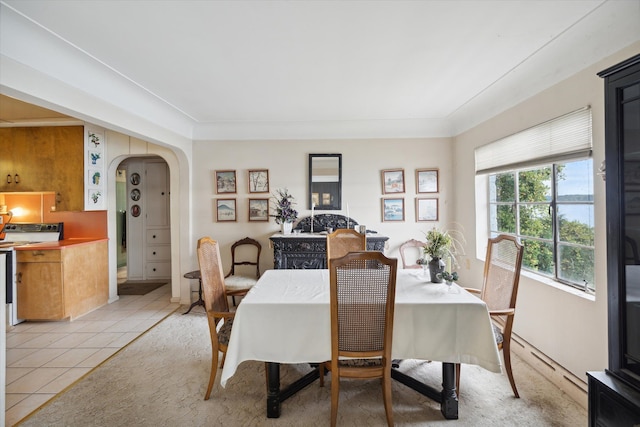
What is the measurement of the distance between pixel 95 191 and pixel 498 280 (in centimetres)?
506

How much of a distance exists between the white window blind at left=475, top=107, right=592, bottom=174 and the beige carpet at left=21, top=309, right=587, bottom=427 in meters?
1.84

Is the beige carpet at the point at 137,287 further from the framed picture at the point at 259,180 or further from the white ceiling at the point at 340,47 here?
the white ceiling at the point at 340,47

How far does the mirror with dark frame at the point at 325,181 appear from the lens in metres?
4.11

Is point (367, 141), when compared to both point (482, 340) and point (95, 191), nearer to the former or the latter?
point (482, 340)

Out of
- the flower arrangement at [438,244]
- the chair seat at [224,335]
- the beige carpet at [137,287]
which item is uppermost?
the flower arrangement at [438,244]

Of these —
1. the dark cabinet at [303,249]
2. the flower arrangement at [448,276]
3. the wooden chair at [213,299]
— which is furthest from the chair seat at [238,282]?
the flower arrangement at [448,276]

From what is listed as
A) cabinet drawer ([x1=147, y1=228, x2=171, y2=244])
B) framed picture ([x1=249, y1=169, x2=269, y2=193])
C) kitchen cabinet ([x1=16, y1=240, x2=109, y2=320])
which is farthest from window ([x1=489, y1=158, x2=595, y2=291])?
cabinet drawer ([x1=147, y1=228, x2=171, y2=244])

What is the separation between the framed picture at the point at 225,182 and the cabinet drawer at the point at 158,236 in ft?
6.81

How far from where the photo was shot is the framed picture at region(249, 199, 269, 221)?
4156mm

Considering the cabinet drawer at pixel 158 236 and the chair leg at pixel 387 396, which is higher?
the cabinet drawer at pixel 158 236

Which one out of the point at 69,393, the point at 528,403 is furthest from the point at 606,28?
the point at 69,393

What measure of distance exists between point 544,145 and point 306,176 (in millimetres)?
2761

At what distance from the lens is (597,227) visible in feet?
6.15

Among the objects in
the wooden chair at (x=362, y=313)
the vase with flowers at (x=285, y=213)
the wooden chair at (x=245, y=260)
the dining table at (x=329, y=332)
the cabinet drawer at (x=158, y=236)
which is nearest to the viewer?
the wooden chair at (x=362, y=313)
